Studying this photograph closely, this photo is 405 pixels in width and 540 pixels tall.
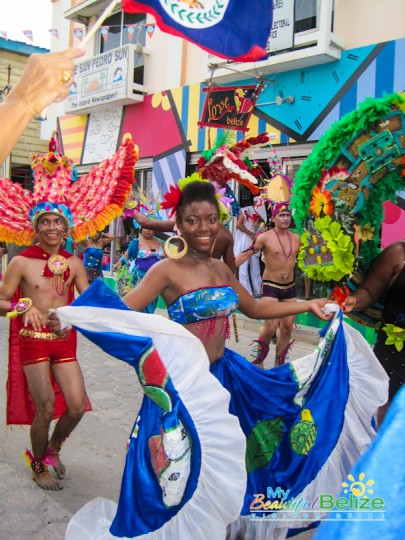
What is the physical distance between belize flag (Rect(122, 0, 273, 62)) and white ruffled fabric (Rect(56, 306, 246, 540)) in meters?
2.40

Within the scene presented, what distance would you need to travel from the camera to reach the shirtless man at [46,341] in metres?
3.66

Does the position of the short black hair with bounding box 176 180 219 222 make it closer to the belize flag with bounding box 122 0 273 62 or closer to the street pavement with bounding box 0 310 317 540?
the belize flag with bounding box 122 0 273 62

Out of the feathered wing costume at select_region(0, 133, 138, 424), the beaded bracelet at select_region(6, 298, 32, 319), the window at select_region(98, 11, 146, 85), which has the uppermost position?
the window at select_region(98, 11, 146, 85)

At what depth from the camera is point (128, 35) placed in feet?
40.8

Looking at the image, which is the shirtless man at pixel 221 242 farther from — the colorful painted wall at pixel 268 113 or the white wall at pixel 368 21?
the white wall at pixel 368 21

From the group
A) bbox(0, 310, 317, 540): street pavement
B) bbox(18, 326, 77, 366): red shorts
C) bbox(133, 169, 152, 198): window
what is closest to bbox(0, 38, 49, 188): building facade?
bbox(133, 169, 152, 198): window

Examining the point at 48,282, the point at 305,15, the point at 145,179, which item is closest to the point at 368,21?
the point at 305,15

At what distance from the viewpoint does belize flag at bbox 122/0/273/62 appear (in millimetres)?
3879

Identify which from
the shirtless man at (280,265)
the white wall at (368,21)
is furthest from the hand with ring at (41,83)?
the white wall at (368,21)

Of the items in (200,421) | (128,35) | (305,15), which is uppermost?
(128,35)

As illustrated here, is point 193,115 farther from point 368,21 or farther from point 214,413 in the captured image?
point 214,413

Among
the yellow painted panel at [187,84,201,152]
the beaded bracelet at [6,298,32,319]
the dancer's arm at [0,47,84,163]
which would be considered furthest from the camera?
the yellow painted panel at [187,84,201,152]

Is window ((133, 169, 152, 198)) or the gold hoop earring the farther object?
window ((133, 169, 152, 198))

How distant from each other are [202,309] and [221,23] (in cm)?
242
